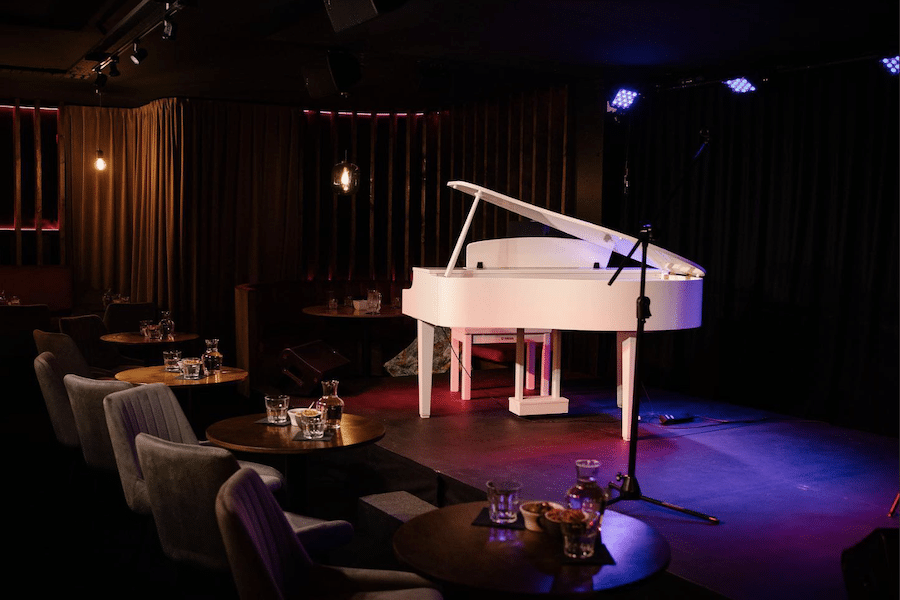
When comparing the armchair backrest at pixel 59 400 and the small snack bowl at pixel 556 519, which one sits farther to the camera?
the armchair backrest at pixel 59 400

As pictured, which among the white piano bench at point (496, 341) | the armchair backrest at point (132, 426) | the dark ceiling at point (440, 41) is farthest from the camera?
the white piano bench at point (496, 341)

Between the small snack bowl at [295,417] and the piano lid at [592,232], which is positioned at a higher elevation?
the piano lid at [592,232]

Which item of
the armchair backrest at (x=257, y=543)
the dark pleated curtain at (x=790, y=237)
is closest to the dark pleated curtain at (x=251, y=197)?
the dark pleated curtain at (x=790, y=237)

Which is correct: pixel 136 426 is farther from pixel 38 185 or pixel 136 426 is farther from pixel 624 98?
pixel 38 185

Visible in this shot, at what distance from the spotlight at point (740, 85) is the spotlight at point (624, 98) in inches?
39.9

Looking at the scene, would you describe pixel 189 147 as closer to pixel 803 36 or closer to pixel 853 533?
pixel 803 36

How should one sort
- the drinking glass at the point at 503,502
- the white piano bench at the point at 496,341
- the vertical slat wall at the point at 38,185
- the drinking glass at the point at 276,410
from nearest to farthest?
the drinking glass at the point at 503,502, the drinking glass at the point at 276,410, the white piano bench at the point at 496,341, the vertical slat wall at the point at 38,185

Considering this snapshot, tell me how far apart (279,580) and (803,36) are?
5046 millimetres

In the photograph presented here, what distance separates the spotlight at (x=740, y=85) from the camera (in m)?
6.49

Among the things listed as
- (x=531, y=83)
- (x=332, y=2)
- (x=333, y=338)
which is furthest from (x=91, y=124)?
(x=332, y=2)

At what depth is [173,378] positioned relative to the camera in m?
4.76

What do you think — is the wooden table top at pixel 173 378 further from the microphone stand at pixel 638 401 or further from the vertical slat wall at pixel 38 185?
the vertical slat wall at pixel 38 185

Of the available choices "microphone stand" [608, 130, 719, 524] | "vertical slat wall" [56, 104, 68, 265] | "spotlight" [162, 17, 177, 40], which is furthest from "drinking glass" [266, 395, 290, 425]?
"vertical slat wall" [56, 104, 68, 265]

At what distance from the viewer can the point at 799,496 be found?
4176 millimetres
